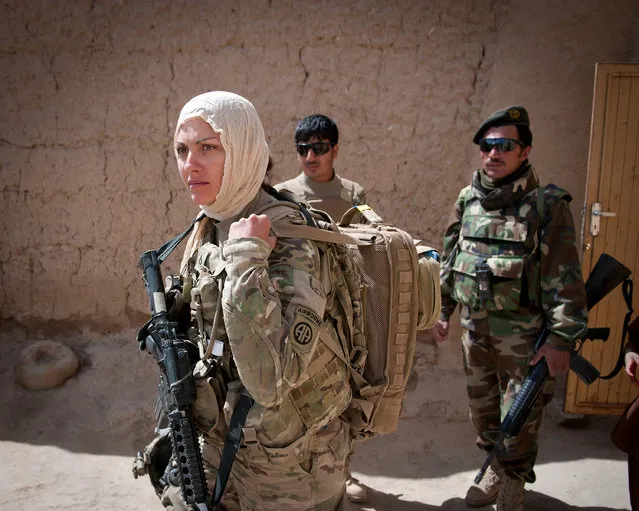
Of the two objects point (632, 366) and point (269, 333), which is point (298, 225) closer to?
point (269, 333)

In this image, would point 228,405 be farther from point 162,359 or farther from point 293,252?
point 293,252

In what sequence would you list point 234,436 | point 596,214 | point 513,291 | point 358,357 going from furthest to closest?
point 596,214 < point 513,291 < point 358,357 < point 234,436

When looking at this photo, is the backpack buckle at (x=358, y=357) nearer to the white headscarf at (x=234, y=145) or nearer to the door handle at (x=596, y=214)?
the white headscarf at (x=234, y=145)

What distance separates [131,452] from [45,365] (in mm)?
1031

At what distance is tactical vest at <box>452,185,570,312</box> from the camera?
2771 mm

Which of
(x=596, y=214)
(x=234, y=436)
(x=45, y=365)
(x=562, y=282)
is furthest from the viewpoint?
(x=45, y=365)

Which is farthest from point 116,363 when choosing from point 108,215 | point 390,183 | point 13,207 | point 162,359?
point 162,359

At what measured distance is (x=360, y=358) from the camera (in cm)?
180

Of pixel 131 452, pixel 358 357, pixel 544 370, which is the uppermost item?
pixel 358 357

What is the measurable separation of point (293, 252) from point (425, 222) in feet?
9.34

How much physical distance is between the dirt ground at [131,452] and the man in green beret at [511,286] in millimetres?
416

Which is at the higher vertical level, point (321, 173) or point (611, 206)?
point (321, 173)

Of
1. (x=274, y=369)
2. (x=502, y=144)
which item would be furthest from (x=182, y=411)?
(x=502, y=144)

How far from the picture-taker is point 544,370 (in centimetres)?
272
